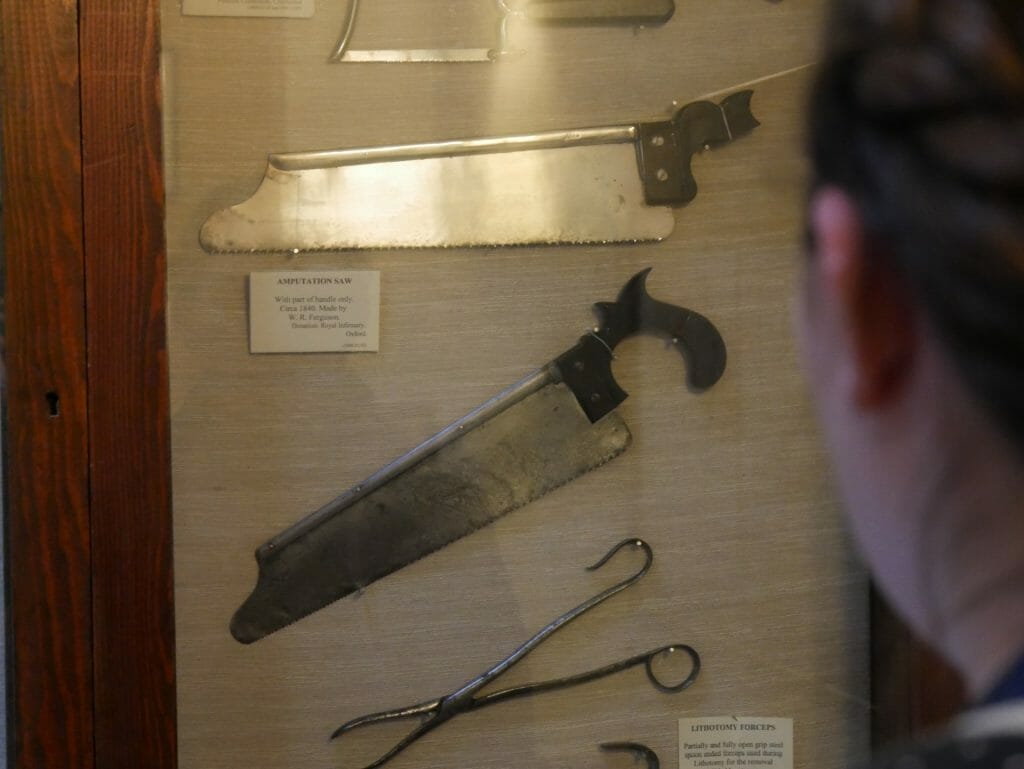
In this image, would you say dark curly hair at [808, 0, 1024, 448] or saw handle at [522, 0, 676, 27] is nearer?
dark curly hair at [808, 0, 1024, 448]

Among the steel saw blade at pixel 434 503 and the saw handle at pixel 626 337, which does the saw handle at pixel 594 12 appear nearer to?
the saw handle at pixel 626 337

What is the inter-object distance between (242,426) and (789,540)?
22.4 inches

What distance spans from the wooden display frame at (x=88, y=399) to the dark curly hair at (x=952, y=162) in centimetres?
79

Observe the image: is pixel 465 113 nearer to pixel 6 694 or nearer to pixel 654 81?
pixel 654 81

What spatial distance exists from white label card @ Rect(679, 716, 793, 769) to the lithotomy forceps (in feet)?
0.17

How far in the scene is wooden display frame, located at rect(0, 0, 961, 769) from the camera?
1.01 metres

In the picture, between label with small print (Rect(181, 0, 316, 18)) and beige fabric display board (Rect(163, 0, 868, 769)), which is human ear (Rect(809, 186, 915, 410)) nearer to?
beige fabric display board (Rect(163, 0, 868, 769))

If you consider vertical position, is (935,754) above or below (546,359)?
above

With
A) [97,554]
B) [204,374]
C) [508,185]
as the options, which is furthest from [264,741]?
[508,185]

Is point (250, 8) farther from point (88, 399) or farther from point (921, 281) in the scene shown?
point (921, 281)

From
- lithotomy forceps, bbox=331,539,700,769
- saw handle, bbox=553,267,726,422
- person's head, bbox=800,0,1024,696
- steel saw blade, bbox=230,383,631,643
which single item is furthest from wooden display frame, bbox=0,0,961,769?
person's head, bbox=800,0,1024,696

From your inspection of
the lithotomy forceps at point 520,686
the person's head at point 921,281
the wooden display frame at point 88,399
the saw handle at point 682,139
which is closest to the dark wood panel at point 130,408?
the wooden display frame at point 88,399

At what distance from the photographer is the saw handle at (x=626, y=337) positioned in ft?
3.50

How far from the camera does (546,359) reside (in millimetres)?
1072
